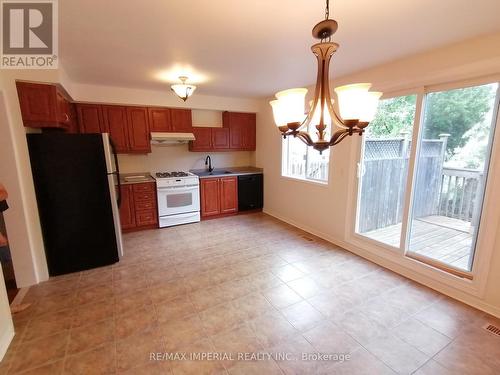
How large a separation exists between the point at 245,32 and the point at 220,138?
3.03 metres

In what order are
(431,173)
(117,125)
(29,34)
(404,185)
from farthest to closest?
1. (117,125)
2. (404,185)
3. (431,173)
4. (29,34)

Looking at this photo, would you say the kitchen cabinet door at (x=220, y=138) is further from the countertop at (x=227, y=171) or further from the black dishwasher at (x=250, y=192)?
the black dishwasher at (x=250, y=192)

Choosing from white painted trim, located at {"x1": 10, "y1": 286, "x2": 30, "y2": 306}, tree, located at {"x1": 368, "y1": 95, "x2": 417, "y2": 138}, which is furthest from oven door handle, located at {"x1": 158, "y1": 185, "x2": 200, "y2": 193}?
tree, located at {"x1": 368, "y1": 95, "x2": 417, "y2": 138}

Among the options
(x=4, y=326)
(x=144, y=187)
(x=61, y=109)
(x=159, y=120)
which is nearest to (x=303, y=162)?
(x=159, y=120)

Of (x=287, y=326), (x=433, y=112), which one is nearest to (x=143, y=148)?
(x=287, y=326)

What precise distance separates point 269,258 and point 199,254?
0.96 metres

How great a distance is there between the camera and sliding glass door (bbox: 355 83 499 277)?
88.7 inches

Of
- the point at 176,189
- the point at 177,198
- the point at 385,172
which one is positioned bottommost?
the point at 177,198

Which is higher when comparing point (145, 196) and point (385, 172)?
point (385, 172)

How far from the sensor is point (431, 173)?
2607mm

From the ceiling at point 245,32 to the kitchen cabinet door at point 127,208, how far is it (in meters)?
1.78

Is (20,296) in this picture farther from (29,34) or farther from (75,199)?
(29,34)

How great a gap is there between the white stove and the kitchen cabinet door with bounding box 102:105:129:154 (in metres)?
0.77

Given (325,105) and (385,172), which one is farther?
(385,172)
